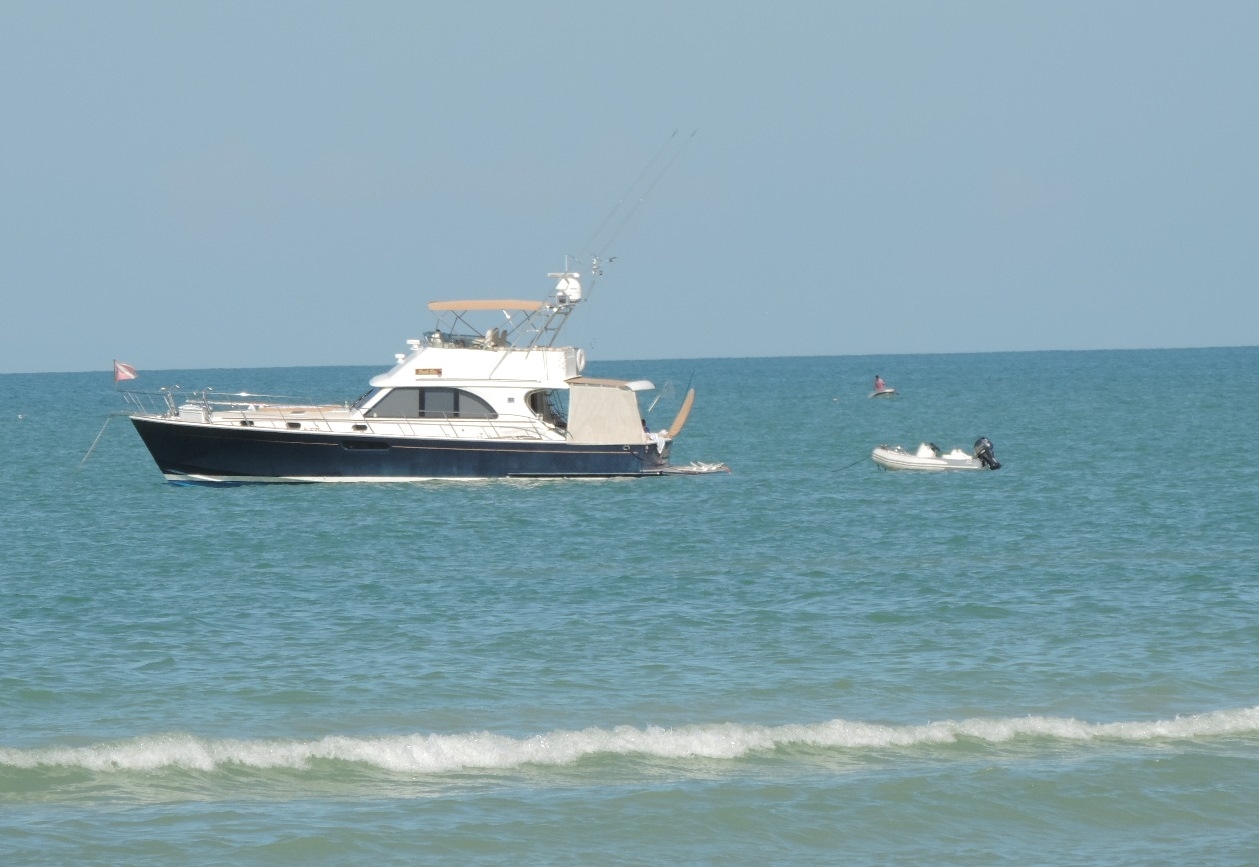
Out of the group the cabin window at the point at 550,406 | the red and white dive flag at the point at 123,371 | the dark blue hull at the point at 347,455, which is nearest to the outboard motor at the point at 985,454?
the dark blue hull at the point at 347,455

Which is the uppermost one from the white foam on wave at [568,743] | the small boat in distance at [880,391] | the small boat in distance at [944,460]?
the small boat in distance at [880,391]

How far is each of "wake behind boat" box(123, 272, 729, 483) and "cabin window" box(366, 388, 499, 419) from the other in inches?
0.9

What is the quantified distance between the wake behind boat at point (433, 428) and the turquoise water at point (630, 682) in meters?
Answer: 1.97

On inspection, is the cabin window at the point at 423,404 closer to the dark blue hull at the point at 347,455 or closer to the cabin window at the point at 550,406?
the dark blue hull at the point at 347,455

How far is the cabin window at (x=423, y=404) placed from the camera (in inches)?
1369

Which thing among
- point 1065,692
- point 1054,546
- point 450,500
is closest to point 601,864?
point 1065,692

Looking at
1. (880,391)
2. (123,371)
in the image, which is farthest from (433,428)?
(880,391)

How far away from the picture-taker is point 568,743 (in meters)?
13.9

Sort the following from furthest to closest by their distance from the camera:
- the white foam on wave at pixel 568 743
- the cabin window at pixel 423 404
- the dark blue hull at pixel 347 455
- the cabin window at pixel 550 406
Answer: the cabin window at pixel 550 406 → the cabin window at pixel 423 404 → the dark blue hull at pixel 347 455 → the white foam on wave at pixel 568 743

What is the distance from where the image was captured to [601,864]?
11336 mm

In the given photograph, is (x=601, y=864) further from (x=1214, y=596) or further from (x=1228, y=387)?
(x=1228, y=387)

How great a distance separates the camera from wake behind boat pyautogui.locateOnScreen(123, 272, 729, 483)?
3469 cm

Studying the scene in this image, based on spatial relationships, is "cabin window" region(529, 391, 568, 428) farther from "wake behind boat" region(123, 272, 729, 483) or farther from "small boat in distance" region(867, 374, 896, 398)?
"small boat in distance" region(867, 374, 896, 398)

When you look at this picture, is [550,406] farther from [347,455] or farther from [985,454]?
[985,454]
